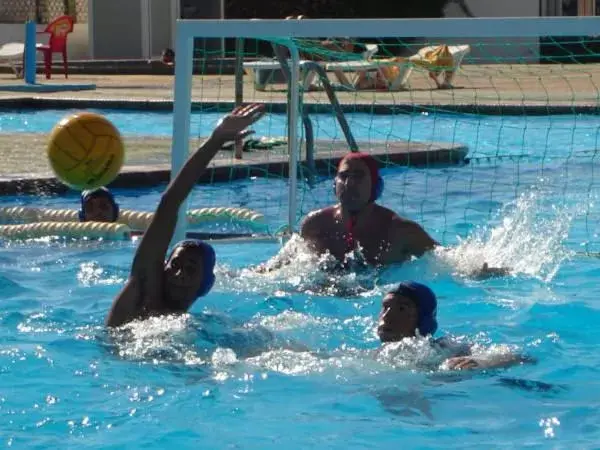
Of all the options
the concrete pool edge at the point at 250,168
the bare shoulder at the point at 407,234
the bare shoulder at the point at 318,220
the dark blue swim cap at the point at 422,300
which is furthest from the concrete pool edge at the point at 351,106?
the dark blue swim cap at the point at 422,300

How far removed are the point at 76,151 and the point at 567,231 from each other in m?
3.86

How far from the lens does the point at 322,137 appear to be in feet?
45.8

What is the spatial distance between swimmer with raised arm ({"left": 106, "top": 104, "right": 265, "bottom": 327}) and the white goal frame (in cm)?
251

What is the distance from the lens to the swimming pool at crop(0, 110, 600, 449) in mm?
4988

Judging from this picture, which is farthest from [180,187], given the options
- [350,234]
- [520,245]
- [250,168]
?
[250,168]

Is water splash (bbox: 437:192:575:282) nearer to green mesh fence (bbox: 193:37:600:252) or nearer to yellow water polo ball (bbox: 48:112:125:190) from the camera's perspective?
green mesh fence (bbox: 193:37:600:252)

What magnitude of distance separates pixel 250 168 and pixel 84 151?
4234mm

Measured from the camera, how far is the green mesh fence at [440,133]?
1094 centimetres

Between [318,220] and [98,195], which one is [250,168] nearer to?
[98,195]

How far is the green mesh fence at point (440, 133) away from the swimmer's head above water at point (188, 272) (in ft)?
12.9

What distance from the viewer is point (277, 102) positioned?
17.1 metres

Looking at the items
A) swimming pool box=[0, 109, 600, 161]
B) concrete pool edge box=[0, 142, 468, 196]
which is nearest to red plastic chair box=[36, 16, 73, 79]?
swimming pool box=[0, 109, 600, 161]

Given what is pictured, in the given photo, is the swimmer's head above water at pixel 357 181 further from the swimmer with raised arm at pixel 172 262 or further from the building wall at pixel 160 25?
the building wall at pixel 160 25

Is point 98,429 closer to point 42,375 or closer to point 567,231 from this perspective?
point 42,375
